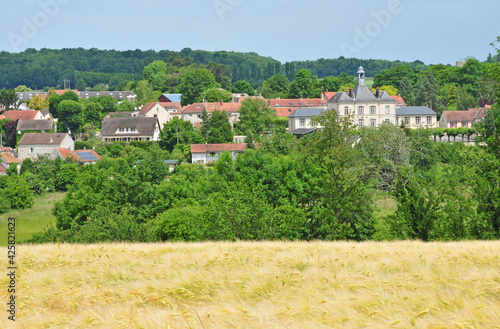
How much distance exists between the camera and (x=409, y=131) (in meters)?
62.4

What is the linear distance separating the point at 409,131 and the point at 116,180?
3884cm

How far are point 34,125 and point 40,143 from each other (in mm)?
12856

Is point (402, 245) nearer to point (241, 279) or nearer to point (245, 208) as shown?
point (241, 279)

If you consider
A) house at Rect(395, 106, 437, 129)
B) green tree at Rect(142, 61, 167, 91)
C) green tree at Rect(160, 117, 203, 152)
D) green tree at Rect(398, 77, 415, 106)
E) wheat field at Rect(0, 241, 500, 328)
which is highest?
green tree at Rect(142, 61, 167, 91)

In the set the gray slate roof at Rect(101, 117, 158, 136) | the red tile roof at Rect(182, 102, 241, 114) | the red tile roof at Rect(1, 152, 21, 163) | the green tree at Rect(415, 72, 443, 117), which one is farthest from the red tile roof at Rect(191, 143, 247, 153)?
the green tree at Rect(415, 72, 443, 117)

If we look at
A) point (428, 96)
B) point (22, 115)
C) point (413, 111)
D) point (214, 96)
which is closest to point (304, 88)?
point (214, 96)

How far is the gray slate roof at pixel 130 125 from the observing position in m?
88.1

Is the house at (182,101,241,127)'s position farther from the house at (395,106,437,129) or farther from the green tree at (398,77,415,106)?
the green tree at (398,77,415,106)

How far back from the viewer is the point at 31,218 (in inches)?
1678

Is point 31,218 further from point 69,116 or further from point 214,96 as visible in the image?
point 214,96

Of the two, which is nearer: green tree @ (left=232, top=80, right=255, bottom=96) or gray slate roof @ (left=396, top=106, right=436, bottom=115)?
gray slate roof @ (left=396, top=106, right=436, bottom=115)

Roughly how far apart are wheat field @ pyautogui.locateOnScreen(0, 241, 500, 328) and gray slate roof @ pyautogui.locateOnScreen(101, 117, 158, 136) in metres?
75.6

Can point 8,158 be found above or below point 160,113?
below

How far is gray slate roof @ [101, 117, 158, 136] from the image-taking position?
289 feet
